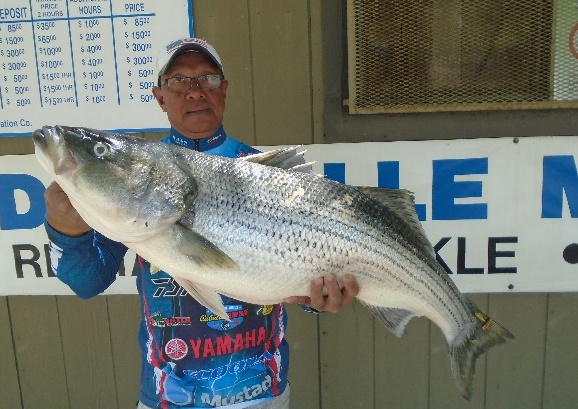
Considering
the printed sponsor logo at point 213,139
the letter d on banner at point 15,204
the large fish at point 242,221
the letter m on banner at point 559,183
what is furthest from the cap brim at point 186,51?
the letter m on banner at point 559,183

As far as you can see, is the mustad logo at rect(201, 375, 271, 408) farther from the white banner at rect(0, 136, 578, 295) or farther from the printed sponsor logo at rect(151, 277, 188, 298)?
the white banner at rect(0, 136, 578, 295)

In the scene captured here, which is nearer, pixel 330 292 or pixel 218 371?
pixel 330 292

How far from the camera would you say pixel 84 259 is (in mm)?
1917

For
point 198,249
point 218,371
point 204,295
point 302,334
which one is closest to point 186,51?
point 198,249

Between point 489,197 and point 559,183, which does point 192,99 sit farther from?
point 559,183

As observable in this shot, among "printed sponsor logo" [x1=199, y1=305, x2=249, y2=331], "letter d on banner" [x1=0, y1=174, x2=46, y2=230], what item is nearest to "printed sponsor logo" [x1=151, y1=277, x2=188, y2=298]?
"printed sponsor logo" [x1=199, y1=305, x2=249, y2=331]

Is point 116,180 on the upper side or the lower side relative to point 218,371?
upper

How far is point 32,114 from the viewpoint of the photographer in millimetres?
3109

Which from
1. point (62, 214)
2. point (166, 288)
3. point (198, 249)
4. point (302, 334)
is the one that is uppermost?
point (62, 214)

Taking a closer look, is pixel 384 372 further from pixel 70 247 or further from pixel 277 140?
pixel 70 247

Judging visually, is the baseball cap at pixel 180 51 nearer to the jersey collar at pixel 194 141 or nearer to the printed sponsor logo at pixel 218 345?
the jersey collar at pixel 194 141

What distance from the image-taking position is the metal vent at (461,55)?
288 cm

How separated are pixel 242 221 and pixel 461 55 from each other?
1.86 m

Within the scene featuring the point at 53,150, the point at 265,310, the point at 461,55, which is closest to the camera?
the point at 53,150
